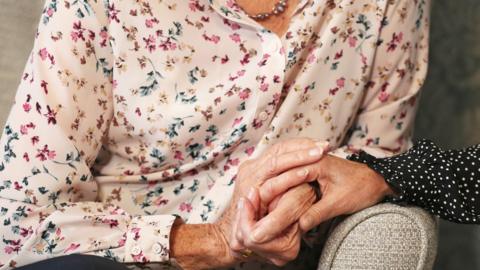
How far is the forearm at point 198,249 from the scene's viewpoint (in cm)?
105

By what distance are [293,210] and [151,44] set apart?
37 centimetres

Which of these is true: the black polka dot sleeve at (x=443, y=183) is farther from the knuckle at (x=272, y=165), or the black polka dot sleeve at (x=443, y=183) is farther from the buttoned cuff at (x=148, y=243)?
the buttoned cuff at (x=148, y=243)

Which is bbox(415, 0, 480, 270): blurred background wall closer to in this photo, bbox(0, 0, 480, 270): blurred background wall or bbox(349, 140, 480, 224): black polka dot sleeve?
bbox(0, 0, 480, 270): blurred background wall

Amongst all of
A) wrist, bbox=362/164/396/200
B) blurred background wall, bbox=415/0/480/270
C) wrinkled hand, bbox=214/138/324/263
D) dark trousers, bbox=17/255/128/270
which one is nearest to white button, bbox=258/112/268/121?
wrinkled hand, bbox=214/138/324/263

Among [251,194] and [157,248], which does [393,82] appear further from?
[157,248]

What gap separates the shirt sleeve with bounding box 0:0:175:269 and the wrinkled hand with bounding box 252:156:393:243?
0.21 metres

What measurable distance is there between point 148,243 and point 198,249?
0.27 ft

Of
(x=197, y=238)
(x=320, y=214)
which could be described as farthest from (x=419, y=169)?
(x=197, y=238)

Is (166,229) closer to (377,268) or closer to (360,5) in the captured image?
(377,268)

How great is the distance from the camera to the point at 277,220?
953mm

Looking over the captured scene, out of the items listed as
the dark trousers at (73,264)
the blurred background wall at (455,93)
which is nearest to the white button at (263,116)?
the dark trousers at (73,264)

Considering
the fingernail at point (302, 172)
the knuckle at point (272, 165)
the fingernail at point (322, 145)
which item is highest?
the fingernail at point (322, 145)

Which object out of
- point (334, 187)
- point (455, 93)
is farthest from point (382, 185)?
point (455, 93)

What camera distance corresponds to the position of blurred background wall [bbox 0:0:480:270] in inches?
55.2
